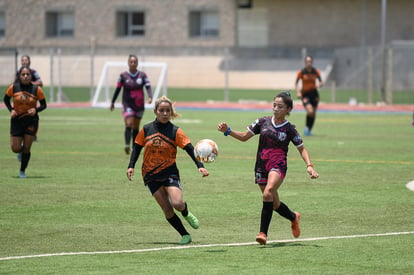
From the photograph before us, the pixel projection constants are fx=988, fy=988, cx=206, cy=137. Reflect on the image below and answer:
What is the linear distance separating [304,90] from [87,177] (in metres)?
13.3

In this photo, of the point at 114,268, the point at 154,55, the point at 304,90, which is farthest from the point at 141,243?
the point at 154,55

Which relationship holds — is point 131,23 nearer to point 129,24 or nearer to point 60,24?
point 129,24

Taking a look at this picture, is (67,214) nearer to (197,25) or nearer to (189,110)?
(189,110)

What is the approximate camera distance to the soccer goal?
48500 mm

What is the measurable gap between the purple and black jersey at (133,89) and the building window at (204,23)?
4490 cm

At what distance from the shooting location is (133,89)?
23891 millimetres

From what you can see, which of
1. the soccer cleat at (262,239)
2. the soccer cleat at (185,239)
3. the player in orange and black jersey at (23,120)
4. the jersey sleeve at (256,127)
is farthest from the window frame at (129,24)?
the soccer cleat at (262,239)

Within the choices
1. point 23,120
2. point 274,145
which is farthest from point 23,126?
point 274,145

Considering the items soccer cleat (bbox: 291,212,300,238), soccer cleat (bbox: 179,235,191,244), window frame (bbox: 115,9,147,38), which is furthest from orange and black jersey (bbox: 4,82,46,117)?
window frame (bbox: 115,9,147,38)

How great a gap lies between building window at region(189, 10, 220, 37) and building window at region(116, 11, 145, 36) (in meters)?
3.51

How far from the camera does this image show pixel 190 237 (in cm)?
1167

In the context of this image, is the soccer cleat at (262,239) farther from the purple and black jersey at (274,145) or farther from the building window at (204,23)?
the building window at (204,23)

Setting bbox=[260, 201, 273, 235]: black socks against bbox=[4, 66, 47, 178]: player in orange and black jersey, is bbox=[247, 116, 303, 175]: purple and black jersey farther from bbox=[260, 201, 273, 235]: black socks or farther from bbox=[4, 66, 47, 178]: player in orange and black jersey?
bbox=[4, 66, 47, 178]: player in orange and black jersey

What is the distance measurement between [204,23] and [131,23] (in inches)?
203
